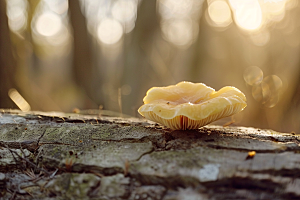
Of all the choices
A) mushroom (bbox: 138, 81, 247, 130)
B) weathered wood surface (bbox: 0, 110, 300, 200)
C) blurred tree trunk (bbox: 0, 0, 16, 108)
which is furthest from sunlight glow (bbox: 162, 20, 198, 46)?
weathered wood surface (bbox: 0, 110, 300, 200)

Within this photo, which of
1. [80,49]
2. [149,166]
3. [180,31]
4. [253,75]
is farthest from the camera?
[180,31]

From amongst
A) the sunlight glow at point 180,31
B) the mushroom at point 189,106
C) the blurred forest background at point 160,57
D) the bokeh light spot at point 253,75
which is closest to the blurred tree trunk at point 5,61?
the blurred forest background at point 160,57

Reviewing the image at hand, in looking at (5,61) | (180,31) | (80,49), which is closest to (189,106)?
(5,61)

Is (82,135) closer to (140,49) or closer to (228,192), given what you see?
(228,192)

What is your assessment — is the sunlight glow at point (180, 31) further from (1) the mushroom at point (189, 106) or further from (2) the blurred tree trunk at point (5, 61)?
(1) the mushroom at point (189, 106)

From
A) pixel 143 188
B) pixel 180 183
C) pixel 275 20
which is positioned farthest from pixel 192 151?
pixel 275 20

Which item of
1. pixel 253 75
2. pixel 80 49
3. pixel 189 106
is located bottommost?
pixel 189 106

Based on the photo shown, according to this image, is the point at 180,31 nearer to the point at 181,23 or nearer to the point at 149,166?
the point at 181,23

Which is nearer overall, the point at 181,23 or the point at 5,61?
the point at 5,61
